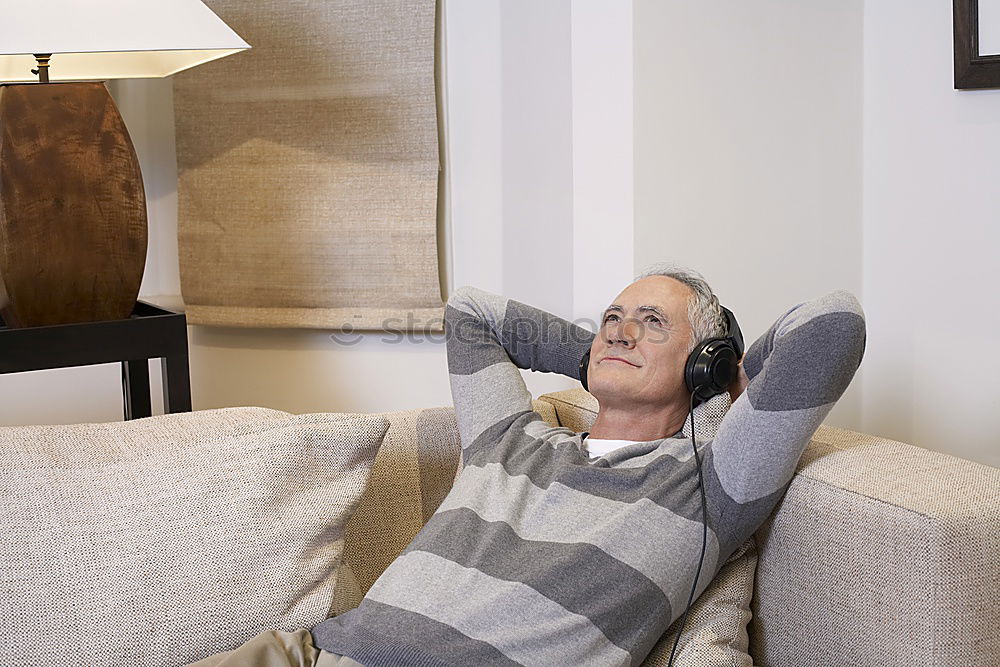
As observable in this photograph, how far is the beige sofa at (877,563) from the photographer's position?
1.07m

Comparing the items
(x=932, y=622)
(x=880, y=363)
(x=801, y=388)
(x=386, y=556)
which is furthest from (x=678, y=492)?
(x=880, y=363)

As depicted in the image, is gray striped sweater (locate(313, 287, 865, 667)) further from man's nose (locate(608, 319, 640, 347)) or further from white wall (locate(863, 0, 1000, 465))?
white wall (locate(863, 0, 1000, 465))

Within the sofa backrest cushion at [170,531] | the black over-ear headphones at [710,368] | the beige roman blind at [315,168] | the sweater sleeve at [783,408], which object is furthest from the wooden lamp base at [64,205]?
the sweater sleeve at [783,408]

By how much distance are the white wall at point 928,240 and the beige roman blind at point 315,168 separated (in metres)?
0.95

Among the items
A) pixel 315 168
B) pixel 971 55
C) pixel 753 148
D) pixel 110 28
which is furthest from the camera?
pixel 315 168

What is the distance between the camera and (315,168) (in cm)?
236

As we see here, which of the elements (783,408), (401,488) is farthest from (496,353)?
(783,408)

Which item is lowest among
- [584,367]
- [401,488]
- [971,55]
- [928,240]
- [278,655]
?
[278,655]

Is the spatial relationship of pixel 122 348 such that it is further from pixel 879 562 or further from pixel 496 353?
pixel 879 562

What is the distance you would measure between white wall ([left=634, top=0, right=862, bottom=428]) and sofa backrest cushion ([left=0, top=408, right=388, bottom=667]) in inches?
30.7

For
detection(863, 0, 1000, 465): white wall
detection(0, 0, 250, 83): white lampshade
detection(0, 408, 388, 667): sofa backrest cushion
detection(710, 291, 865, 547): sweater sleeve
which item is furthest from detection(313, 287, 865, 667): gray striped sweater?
detection(0, 0, 250, 83): white lampshade

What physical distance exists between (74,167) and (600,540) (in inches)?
44.2

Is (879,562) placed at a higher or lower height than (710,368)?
lower

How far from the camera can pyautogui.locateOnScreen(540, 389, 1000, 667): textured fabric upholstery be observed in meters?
1.07
